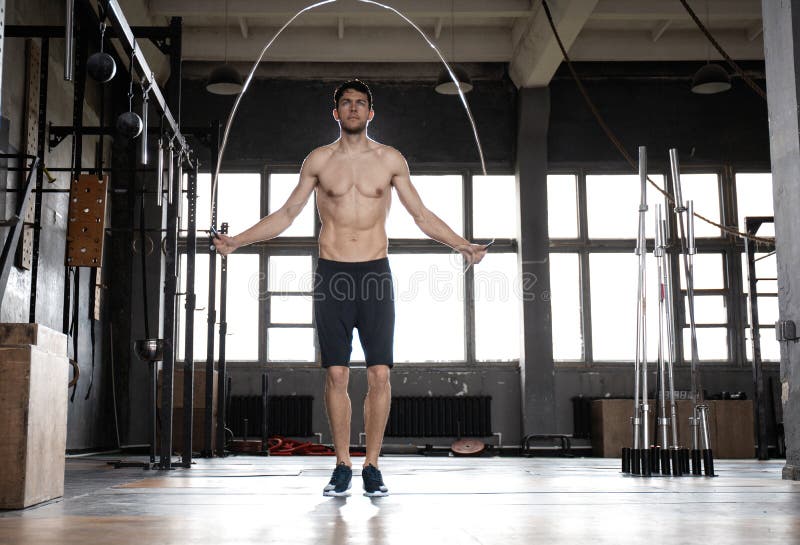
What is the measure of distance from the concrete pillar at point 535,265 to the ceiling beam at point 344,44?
0.82 meters

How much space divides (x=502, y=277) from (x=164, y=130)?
21.3ft

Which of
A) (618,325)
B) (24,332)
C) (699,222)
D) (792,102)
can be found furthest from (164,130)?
(699,222)

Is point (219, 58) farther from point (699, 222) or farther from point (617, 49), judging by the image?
point (699, 222)

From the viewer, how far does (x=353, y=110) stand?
12.0 feet

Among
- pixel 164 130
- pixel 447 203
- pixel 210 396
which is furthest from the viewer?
pixel 447 203

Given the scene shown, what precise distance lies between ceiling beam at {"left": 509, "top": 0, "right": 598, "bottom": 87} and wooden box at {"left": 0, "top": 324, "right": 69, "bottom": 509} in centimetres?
759

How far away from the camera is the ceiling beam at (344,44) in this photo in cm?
1148

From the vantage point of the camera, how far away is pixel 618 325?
1170 centimetres

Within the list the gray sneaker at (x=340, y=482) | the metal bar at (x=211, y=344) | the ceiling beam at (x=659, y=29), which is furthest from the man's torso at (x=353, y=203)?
the ceiling beam at (x=659, y=29)

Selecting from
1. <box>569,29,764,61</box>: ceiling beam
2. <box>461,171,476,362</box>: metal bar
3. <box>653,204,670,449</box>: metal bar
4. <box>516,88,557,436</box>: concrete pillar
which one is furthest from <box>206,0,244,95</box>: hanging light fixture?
<box>653,204,670,449</box>: metal bar

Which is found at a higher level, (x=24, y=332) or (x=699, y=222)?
(x=699, y=222)

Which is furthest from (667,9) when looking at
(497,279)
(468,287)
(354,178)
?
(354,178)

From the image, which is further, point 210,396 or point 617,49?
point 617,49

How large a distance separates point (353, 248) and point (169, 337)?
242 cm
